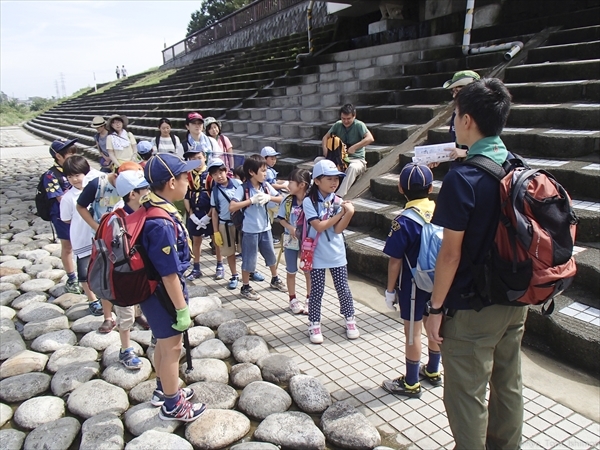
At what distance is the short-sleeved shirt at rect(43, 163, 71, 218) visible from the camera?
4.73 meters

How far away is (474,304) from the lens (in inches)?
76.9

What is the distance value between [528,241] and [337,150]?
4223 millimetres

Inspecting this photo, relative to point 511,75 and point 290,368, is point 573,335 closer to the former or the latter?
point 290,368

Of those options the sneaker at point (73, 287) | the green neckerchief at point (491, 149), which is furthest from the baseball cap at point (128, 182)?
the sneaker at point (73, 287)

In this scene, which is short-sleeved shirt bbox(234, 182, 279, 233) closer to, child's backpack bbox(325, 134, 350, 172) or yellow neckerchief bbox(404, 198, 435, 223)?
child's backpack bbox(325, 134, 350, 172)

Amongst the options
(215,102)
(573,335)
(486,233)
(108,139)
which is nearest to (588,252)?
(573,335)

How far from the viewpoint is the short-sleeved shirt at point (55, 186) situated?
4734 millimetres

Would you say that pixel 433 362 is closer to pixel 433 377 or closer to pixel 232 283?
pixel 433 377

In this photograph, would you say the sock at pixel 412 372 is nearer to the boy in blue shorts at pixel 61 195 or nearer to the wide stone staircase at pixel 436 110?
the wide stone staircase at pixel 436 110

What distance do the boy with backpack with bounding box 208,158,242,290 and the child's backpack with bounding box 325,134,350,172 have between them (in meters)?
1.57

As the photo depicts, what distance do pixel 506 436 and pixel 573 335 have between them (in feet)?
4.47

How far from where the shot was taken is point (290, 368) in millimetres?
3303

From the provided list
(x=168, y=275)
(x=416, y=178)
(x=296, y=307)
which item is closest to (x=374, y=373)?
(x=296, y=307)

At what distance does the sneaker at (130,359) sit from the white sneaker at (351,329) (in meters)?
1.73
